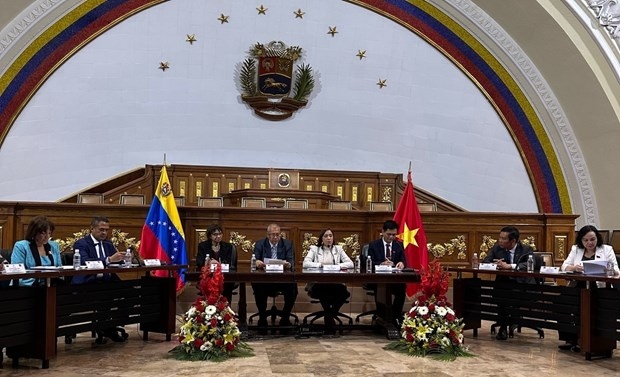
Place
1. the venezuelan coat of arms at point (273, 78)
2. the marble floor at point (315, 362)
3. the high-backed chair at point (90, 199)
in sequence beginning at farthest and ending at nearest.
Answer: the venezuelan coat of arms at point (273, 78) < the high-backed chair at point (90, 199) < the marble floor at point (315, 362)

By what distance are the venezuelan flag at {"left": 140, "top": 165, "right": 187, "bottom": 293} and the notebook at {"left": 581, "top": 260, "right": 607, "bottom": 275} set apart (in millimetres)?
4056

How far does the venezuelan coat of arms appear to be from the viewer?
11.8 metres

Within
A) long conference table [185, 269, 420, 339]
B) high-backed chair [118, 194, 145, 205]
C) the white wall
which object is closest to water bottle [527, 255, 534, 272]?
long conference table [185, 269, 420, 339]

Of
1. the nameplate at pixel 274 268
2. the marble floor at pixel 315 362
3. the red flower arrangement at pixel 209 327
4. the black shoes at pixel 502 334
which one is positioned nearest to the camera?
the marble floor at pixel 315 362

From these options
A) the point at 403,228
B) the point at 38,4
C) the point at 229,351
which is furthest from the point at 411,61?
the point at 229,351

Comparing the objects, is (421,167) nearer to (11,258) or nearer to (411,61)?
(411,61)

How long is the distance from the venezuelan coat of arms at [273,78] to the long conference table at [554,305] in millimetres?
5951

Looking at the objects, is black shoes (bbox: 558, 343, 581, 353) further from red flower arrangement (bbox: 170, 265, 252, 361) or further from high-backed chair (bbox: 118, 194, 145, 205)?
high-backed chair (bbox: 118, 194, 145, 205)

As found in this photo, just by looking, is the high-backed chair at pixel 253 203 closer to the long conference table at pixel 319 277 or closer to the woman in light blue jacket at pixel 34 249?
the long conference table at pixel 319 277

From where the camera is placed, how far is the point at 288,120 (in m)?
12.1

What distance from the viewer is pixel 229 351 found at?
5.29 metres

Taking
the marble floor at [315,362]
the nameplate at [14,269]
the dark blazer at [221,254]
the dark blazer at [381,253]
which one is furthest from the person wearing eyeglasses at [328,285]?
the nameplate at [14,269]

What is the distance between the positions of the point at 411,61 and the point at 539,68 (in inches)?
88.4

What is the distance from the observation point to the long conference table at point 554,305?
536 cm
